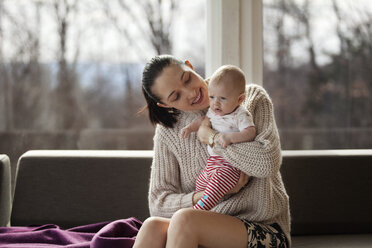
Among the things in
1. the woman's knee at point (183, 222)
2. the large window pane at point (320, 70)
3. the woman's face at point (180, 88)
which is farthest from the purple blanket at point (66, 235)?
the large window pane at point (320, 70)

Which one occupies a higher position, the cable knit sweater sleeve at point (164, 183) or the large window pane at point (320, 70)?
the large window pane at point (320, 70)

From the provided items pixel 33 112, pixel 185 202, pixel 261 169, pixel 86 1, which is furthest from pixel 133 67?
pixel 261 169

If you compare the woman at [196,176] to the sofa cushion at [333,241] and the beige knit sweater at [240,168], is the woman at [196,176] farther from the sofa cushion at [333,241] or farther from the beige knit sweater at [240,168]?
the sofa cushion at [333,241]

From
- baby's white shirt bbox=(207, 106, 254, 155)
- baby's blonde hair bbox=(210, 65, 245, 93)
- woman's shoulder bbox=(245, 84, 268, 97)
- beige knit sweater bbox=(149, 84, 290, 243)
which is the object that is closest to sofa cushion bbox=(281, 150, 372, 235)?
beige knit sweater bbox=(149, 84, 290, 243)

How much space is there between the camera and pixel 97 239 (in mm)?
1773

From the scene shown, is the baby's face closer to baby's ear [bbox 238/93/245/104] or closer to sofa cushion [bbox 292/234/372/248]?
baby's ear [bbox 238/93/245/104]

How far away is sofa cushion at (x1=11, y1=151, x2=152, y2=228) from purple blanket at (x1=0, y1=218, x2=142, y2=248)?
0.15 metres

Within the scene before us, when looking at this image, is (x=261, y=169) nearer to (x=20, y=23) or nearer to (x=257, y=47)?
(x=257, y=47)

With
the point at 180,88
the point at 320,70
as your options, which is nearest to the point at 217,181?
the point at 180,88

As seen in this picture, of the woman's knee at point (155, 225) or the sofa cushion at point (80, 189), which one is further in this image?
the sofa cushion at point (80, 189)

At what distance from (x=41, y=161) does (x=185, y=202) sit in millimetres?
922

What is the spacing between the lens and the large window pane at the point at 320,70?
2.76m

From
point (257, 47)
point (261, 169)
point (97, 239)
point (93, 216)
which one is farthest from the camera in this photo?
point (257, 47)

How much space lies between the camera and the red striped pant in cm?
165
